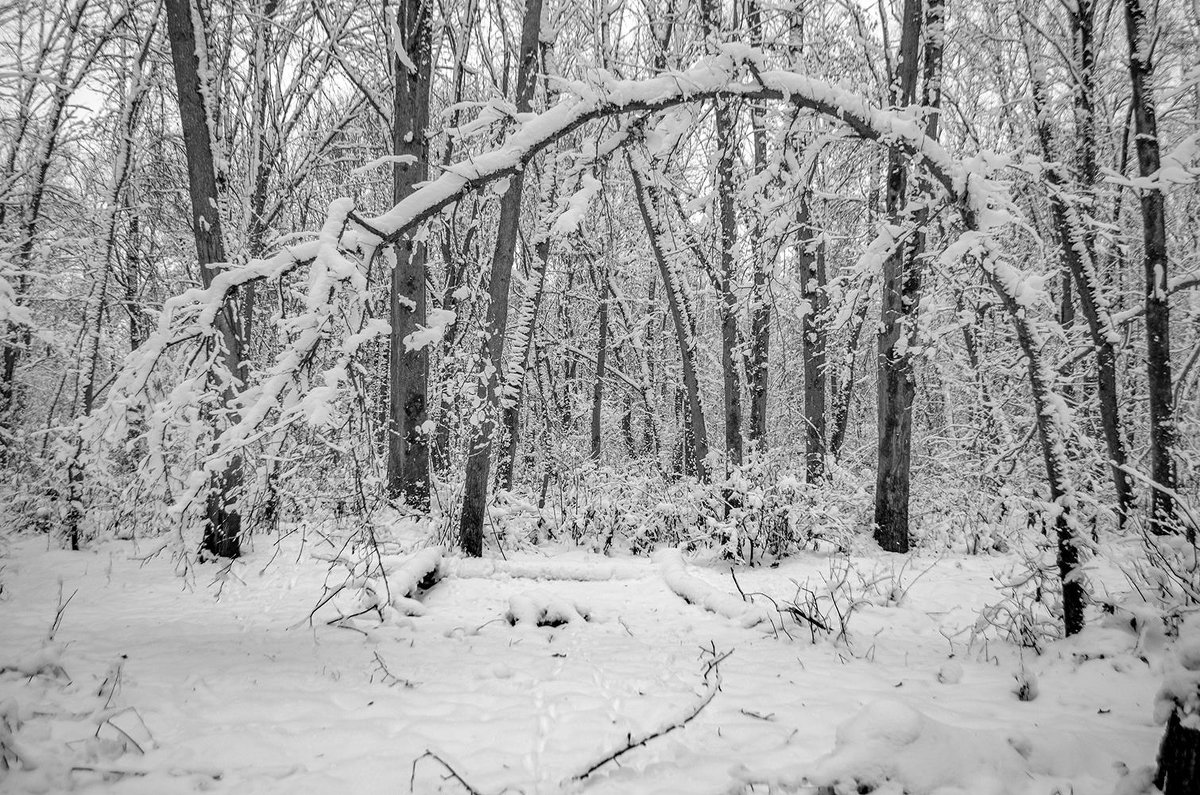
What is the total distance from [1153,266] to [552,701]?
24.1ft

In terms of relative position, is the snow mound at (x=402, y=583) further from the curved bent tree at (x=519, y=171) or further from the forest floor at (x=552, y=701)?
the curved bent tree at (x=519, y=171)

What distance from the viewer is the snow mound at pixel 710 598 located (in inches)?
177

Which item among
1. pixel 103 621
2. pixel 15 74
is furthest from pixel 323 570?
pixel 15 74

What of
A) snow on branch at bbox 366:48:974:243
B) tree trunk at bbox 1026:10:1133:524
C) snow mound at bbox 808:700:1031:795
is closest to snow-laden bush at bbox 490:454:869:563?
tree trunk at bbox 1026:10:1133:524

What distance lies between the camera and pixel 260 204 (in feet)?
32.3

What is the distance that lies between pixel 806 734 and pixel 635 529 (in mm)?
5826

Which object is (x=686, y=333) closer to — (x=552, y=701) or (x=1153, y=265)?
(x=1153, y=265)

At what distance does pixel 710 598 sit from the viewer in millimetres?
4996

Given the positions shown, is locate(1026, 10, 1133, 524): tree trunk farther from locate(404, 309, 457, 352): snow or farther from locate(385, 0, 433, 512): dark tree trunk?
locate(385, 0, 433, 512): dark tree trunk

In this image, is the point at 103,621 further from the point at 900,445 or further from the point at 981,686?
the point at 900,445

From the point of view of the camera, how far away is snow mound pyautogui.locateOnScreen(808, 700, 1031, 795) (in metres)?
2.04

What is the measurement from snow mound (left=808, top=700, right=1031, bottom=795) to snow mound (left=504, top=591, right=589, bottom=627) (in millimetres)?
2634

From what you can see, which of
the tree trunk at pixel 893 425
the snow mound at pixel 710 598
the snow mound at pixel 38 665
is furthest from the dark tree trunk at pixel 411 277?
the tree trunk at pixel 893 425

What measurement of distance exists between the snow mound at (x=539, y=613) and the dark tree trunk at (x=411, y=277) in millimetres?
3625
